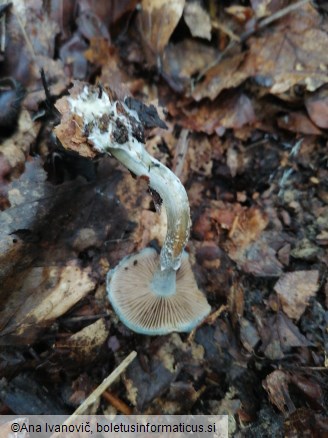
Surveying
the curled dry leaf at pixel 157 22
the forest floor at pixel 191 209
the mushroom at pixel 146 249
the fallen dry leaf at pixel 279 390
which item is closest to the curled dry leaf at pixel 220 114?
the forest floor at pixel 191 209

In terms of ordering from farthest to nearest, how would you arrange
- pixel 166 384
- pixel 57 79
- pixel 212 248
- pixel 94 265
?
pixel 57 79 → pixel 212 248 → pixel 94 265 → pixel 166 384

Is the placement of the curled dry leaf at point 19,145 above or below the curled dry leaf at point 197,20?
below

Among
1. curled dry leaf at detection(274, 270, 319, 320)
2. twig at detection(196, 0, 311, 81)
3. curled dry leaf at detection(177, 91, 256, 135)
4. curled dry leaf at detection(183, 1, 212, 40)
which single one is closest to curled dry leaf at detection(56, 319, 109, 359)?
curled dry leaf at detection(274, 270, 319, 320)

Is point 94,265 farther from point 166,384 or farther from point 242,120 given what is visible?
point 242,120

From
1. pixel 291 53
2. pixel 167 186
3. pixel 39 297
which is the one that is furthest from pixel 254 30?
pixel 39 297

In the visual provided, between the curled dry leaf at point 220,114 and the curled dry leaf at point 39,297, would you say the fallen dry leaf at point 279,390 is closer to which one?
the curled dry leaf at point 39,297

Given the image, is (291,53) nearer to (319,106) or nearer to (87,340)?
(319,106)

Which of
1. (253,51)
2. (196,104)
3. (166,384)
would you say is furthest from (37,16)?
(166,384)
